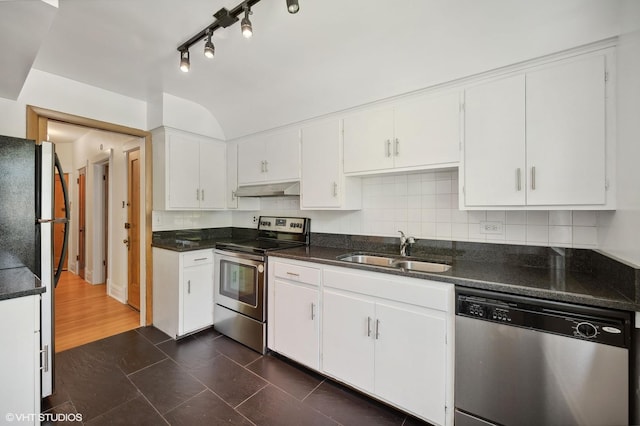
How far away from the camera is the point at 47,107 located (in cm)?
Answer: 240

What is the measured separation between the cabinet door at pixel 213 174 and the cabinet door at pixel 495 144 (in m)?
2.77

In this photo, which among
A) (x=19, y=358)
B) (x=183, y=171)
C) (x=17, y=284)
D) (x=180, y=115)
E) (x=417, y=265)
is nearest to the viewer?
(x=19, y=358)

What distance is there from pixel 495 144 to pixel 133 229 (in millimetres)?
4090

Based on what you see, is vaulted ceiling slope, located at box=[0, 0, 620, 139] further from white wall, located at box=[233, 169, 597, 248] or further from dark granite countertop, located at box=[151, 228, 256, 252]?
dark granite countertop, located at box=[151, 228, 256, 252]

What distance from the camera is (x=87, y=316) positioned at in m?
3.35

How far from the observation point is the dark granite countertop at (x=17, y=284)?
1.20 m

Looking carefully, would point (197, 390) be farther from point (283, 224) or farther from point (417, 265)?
point (417, 265)

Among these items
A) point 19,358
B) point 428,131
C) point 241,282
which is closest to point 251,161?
point 241,282

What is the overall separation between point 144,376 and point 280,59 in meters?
2.75

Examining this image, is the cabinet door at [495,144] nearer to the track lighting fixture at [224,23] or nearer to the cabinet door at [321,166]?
the cabinet door at [321,166]

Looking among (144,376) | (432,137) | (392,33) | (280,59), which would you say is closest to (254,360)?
(144,376)

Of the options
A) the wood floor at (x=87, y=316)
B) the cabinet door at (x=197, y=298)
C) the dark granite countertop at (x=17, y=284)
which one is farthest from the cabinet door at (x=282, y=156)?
the wood floor at (x=87, y=316)

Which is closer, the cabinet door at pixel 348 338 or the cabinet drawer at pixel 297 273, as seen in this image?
the cabinet door at pixel 348 338

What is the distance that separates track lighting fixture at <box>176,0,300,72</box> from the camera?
1.51 meters
